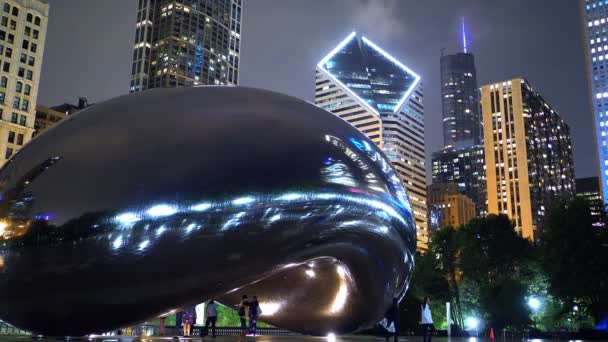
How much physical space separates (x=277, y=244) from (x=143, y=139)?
8.94ft

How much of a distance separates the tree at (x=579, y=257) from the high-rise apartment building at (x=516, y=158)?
142223mm

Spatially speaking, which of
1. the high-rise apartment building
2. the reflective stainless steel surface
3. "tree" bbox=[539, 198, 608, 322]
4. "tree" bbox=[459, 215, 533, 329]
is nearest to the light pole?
"tree" bbox=[459, 215, 533, 329]

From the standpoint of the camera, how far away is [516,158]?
184 metres

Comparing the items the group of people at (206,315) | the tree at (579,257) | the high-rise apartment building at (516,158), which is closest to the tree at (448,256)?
the tree at (579,257)

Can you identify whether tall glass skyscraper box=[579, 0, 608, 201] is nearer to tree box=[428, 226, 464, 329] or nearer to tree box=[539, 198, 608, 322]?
tree box=[428, 226, 464, 329]

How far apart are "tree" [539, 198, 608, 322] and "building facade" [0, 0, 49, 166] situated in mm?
81718

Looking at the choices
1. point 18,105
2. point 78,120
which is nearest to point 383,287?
point 78,120

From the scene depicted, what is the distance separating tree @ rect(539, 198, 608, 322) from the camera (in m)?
→ 40.0

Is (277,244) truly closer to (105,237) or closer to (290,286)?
(105,237)

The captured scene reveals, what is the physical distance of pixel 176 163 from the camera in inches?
341

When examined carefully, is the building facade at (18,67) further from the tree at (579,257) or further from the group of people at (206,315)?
the group of people at (206,315)

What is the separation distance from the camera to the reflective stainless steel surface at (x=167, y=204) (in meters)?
8.33

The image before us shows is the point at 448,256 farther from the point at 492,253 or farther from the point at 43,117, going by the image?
the point at 43,117

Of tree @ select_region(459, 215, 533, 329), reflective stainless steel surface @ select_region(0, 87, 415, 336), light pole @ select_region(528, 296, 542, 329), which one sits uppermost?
tree @ select_region(459, 215, 533, 329)
